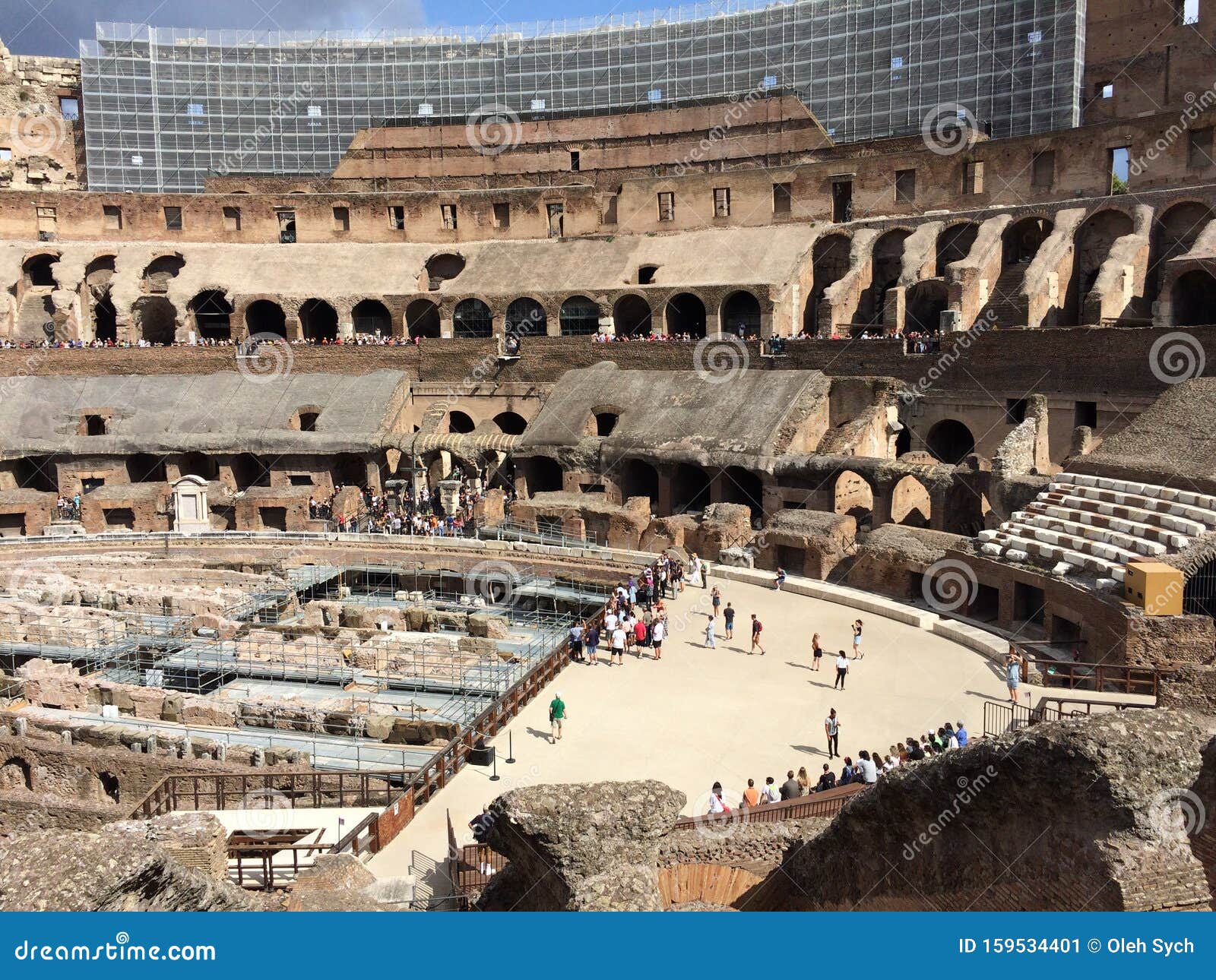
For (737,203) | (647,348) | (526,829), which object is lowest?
(526,829)

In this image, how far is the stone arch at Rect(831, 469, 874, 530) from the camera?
2662 centimetres

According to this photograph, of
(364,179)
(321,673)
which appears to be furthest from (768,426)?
(364,179)

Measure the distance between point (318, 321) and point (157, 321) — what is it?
6763 millimetres

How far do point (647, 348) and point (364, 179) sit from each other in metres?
19.4

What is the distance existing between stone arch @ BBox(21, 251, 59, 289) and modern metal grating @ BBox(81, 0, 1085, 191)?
18.9ft

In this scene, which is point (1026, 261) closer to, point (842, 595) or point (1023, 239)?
point (1023, 239)

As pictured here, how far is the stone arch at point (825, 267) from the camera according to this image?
1506 inches

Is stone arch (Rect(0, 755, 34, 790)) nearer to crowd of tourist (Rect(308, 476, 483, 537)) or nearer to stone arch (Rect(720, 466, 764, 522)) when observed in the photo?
crowd of tourist (Rect(308, 476, 483, 537))

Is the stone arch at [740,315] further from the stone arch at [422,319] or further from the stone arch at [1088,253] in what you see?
the stone arch at [422,319]

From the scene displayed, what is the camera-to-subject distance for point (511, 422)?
37.6 meters

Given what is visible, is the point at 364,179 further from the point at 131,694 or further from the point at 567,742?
the point at 567,742

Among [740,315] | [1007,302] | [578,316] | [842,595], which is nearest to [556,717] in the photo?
[842,595]

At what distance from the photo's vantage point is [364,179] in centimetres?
4700

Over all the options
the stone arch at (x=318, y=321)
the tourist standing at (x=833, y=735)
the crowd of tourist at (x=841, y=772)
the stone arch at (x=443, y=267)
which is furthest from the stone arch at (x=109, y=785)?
the stone arch at (x=443, y=267)
